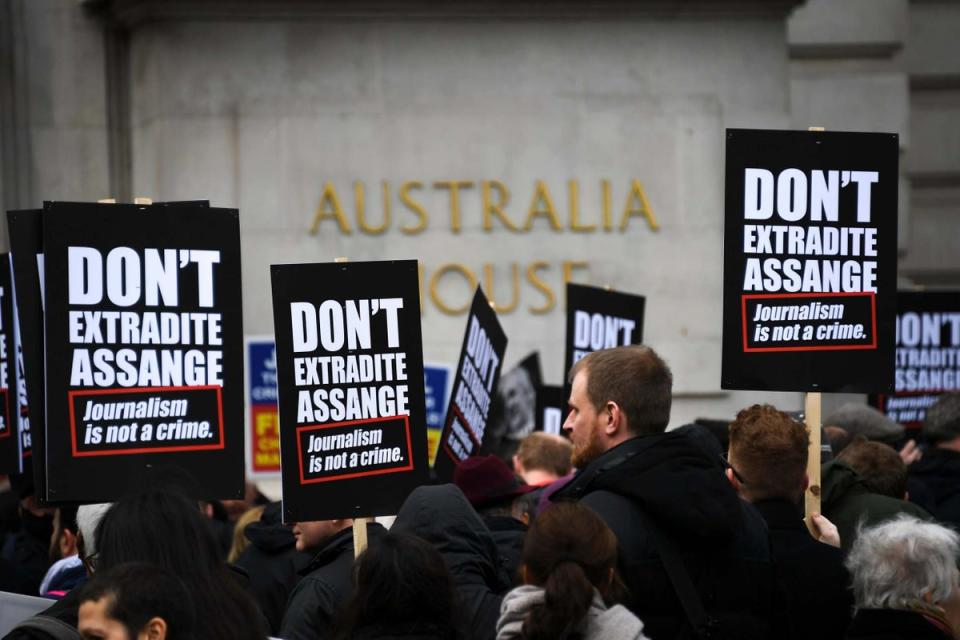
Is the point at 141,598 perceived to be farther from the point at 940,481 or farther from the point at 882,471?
the point at 940,481

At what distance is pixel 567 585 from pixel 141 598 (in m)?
0.91

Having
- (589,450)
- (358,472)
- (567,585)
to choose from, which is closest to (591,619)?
(567,585)

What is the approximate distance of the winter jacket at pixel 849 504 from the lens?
5633 millimetres

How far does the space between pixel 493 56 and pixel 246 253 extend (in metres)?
2.38

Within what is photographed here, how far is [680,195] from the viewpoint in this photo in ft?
41.6

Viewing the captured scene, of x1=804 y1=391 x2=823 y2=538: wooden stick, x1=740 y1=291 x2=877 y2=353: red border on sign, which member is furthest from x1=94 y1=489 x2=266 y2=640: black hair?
x1=740 y1=291 x2=877 y2=353: red border on sign

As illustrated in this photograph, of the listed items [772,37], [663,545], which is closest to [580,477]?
[663,545]

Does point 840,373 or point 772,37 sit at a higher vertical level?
point 772,37

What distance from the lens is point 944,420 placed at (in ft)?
24.2

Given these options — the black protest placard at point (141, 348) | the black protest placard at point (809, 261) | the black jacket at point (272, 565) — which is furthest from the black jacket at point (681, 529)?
the black jacket at point (272, 565)

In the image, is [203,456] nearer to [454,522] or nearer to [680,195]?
[454,522]

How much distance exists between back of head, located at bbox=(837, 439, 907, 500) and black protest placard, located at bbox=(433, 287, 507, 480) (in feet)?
6.12

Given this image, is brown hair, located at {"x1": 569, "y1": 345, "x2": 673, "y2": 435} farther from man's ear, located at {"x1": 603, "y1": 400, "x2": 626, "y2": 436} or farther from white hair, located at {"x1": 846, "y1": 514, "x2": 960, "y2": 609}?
white hair, located at {"x1": 846, "y1": 514, "x2": 960, "y2": 609}

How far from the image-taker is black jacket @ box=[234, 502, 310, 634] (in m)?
6.34
